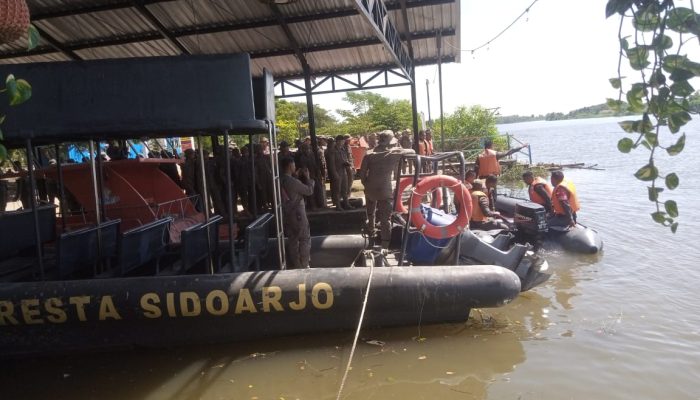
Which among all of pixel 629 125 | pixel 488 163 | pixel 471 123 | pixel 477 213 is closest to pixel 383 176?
pixel 477 213

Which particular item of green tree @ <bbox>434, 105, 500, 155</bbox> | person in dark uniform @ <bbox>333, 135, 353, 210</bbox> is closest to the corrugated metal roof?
person in dark uniform @ <bbox>333, 135, 353, 210</bbox>

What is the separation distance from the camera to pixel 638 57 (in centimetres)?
135

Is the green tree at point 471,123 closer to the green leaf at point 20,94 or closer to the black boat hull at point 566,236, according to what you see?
the black boat hull at point 566,236

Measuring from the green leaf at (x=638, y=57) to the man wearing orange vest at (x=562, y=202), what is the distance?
793 cm

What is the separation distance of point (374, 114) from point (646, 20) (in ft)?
104

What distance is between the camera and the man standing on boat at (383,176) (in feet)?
23.1

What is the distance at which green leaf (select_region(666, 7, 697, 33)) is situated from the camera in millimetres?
1254

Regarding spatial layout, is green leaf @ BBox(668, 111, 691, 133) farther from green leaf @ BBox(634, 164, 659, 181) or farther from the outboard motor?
the outboard motor

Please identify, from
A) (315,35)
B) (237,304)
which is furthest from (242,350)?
(315,35)

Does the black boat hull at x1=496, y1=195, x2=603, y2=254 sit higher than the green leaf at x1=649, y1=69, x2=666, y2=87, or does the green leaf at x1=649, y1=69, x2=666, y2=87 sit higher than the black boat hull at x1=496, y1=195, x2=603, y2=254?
the green leaf at x1=649, y1=69, x2=666, y2=87

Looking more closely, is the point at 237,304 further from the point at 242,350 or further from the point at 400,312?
the point at 400,312

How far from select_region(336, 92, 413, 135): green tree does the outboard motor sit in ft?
69.0

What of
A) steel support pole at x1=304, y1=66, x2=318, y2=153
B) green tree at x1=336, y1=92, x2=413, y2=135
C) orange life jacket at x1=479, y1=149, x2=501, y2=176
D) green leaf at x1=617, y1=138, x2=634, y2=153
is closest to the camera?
green leaf at x1=617, y1=138, x2=634, y2=153

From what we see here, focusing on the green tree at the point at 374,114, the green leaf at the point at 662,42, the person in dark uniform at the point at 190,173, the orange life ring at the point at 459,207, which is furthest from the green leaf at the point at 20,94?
the green tree at the point at 374,114
